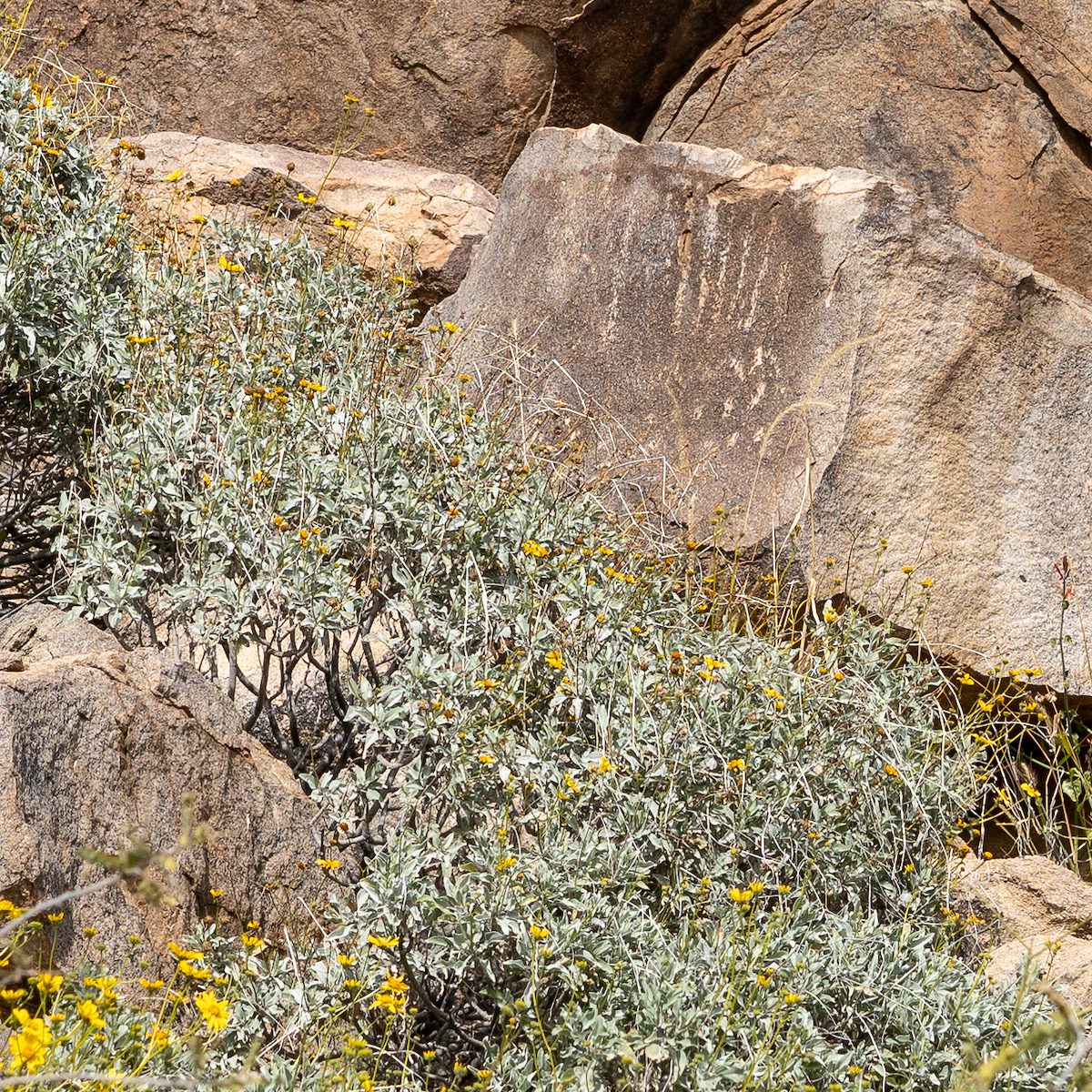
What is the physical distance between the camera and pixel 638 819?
2842 millimetres

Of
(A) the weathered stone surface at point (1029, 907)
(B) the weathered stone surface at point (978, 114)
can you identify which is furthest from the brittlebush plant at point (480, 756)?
(B) the weathered stone surface at point (978, 114)

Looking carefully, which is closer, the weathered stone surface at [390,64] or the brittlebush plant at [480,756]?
the brittlebush plant at [480,756]

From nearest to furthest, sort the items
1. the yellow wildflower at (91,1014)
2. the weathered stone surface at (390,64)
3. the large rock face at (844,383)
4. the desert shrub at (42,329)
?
the yellow wildflower at (91,1014) → the desert shrub at (42,329) → the large rock face at (844,383) → the weathered stone surface at (390,64)

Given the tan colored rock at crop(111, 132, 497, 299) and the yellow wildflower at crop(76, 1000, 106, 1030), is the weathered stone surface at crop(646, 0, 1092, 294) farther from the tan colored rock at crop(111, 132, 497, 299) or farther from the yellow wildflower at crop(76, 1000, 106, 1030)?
the yellow wildflower at crop(76, 1000, 106, 1030)

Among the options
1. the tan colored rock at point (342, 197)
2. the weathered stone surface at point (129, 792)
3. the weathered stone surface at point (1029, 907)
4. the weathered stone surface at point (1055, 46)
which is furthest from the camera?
the tan colored rock at point (342, 197)

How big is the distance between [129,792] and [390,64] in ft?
12.9

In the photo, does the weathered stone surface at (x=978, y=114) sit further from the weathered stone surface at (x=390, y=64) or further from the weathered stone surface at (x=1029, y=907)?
the weathered stone surface at (x=1029, y=907)

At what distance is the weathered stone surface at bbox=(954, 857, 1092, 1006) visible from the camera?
3.14 meters

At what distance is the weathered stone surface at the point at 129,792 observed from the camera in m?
2.37

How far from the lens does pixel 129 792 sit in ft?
8.37

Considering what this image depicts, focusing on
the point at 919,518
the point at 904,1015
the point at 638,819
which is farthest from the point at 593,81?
the point at 904,1015

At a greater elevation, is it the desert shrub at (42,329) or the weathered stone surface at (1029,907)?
the desert shrub at (42,329)

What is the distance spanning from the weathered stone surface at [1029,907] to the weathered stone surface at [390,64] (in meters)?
3.65

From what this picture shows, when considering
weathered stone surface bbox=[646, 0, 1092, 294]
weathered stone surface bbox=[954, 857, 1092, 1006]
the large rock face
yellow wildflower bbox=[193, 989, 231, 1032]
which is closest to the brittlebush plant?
yellow wildflower bbox=[193, 989, 231, 1032]
